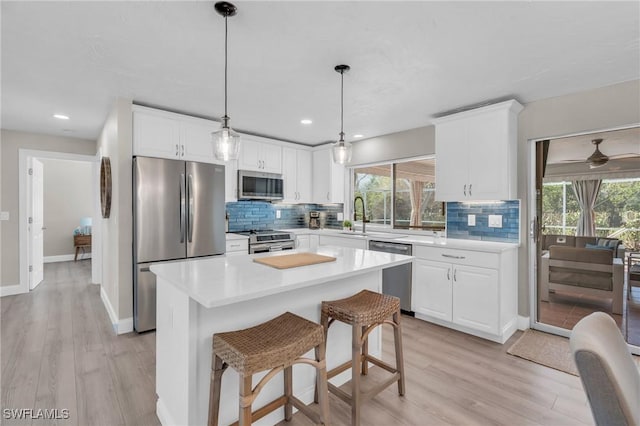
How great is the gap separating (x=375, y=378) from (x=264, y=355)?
4.46 feet

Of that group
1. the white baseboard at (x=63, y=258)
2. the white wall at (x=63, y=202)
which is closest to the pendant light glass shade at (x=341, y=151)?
the white wall at (x=63, y=202)

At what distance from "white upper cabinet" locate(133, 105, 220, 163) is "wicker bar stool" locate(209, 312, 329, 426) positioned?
7.65 ft

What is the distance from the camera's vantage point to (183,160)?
3.56 meters

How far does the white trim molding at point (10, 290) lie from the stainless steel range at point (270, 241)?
3552 mm

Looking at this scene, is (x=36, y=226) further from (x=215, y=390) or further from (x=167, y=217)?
(x=215, y=390)

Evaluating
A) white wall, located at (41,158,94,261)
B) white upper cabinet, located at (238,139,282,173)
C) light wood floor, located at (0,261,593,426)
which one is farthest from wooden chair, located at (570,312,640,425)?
white wall, located at (41,158,94,261)

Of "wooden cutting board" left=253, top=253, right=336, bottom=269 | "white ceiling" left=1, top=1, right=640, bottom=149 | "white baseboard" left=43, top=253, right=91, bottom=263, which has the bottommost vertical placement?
"white baseboard" left=43, top=253, right=91, bottom=263

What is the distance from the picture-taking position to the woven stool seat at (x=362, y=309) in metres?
1.83

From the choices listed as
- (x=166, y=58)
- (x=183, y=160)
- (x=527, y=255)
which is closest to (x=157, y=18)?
(x=166, y=58)

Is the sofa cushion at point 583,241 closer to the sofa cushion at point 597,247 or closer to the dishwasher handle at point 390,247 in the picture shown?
the sofa cushion at point 597,247

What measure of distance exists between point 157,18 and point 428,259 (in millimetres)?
3240

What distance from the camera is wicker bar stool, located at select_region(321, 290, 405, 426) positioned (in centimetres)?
179

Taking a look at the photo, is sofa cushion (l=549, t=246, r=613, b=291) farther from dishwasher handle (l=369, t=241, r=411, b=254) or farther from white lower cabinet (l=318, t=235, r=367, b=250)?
white lower cabinet (l=318, t=235, r=367, b=250)

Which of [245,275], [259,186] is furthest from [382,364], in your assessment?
[259,186]
